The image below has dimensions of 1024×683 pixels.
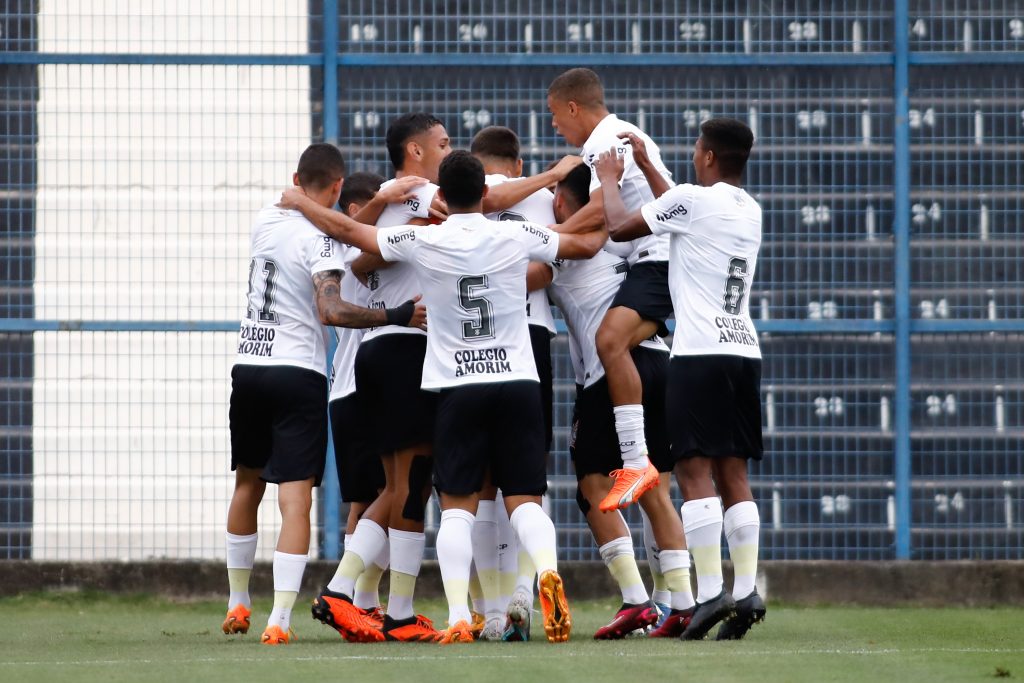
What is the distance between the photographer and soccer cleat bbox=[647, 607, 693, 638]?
7090 mm

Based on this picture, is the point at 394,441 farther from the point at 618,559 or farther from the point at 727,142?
the point at 727,142

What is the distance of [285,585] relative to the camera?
7.03 m

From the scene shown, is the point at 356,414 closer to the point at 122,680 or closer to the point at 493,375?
the point at 493,375

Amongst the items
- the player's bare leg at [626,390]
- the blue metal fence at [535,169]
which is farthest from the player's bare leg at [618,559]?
the blue metal fence at [535,169]

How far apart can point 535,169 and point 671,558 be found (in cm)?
363

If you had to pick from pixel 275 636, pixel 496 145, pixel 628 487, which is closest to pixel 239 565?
pixel 275 636

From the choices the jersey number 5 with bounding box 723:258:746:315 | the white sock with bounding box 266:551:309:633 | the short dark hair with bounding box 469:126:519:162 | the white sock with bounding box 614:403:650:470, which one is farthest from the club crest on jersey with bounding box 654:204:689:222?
the white sock with bounding box 266:551:309:633

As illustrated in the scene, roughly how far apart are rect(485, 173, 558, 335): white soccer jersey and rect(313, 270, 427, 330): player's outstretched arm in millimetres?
606

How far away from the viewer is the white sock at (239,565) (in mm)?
7453

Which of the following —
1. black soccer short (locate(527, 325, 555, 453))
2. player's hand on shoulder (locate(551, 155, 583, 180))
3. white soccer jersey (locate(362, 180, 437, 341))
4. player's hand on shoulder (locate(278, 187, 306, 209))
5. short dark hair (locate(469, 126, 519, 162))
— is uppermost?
short dark hair (locate(469, 126, 519, 162))

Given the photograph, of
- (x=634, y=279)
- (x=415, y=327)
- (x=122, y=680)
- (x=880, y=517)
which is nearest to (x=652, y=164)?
(x=634, y=279)

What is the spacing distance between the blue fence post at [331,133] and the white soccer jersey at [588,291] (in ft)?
9.69

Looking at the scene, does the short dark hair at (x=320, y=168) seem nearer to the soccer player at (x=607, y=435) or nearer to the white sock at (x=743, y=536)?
the soccer player at (x=607, y=435)

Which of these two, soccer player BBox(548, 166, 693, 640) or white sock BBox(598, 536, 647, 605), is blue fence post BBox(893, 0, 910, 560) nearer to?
soccer player BBox(548, 166, 693, 640)
